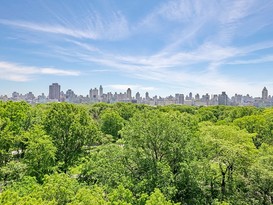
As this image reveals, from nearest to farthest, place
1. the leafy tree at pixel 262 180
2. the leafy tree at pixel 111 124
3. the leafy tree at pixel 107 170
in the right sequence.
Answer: the leafy tree at pixel 107 170 < the leafy tree at pixel 262 180 < the leafy tree at pixel 111 124

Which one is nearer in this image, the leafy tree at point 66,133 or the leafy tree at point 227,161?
the leafy tree at point 227,161


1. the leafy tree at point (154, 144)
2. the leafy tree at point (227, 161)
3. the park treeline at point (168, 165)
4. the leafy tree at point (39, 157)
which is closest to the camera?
the park treeline at point (168, 165)

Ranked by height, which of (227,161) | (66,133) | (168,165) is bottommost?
(227,161)

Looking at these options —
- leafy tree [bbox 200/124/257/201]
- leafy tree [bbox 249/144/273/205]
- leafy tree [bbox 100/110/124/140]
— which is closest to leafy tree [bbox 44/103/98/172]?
leafy tree [bbox 200/124/257/201]

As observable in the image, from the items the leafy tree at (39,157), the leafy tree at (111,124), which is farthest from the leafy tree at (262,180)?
the leafy tree at (111,124)

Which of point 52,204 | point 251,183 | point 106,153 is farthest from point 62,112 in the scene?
point 251,183

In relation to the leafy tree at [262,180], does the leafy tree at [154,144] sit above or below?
above

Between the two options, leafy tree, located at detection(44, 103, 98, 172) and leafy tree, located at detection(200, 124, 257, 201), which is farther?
leafy tree, located at detection(44, 103, 98, 172)

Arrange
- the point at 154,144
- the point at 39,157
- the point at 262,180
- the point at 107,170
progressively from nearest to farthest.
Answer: the point at 107,170 < the point at 262,180 < the point at 154,144 < the point at 39,157

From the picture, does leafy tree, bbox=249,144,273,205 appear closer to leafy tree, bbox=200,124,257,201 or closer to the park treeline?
the park treeline

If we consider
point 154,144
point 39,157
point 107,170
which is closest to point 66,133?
point 39,157

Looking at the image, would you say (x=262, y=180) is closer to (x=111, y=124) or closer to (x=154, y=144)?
(x=154, y=144)

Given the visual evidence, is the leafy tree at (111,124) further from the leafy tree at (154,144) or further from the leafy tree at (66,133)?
the leafy tree at (154,144)

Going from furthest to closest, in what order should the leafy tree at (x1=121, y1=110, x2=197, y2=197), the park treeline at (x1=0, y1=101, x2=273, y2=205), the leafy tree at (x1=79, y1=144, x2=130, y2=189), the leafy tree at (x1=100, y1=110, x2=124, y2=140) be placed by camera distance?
1. the leafy tree at (x1=100, y1=110, x2=124, y2=140)
2. the leafy tree at (x1=121, y1=110, x2=197, y2=197)
3. the park treeline at (x1=0, y1=101, x2=273, y2=205)
4. the leafy tree at (x1=79, y1=144, x2=130, y2=189)
